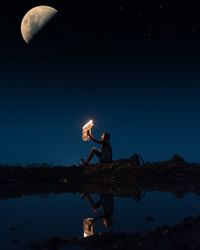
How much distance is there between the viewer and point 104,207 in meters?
14.2

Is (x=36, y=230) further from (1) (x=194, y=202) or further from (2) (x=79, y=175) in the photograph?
(2) (x=79, y=175)

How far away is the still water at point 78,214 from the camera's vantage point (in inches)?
440

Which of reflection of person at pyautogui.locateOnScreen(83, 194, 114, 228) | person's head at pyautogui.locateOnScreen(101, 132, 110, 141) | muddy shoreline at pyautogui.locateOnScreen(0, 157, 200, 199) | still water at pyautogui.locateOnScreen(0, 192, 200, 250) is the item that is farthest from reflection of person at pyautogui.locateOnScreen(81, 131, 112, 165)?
reflection of person at pyautogui.locateOnScreen(83, 194, 114, 228)

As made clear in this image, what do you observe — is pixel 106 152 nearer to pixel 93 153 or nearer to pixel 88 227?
pixel 93 153

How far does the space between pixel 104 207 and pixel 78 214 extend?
1.10 m

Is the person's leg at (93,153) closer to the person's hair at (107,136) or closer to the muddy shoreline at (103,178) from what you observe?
the person's hair at (107,136)

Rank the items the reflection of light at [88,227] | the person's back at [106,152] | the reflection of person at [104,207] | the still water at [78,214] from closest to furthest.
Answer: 1. the reflection of light at [88,227]
2. the still water at [78,214]
3. the reflection of person at [104,207]
4. the person's back at [106,152]

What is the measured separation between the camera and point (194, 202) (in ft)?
50.4

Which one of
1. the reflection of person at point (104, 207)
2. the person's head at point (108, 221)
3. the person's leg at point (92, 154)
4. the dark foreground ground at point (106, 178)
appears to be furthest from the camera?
the person's leg at point (92, 154)

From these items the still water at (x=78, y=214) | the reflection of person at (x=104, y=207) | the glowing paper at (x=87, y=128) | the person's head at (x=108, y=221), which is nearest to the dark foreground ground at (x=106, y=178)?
the reflection of person at (x=104, y=207)

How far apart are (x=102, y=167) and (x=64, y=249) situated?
40.7 feet

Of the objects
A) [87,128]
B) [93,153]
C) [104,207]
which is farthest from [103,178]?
[104,207]

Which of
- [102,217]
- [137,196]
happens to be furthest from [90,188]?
[102,217]

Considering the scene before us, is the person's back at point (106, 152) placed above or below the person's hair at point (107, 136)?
below
